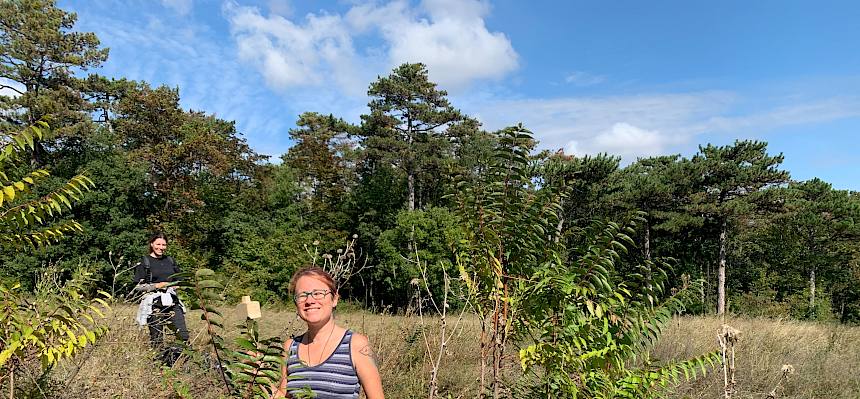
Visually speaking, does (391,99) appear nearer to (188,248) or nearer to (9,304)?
(188,248)

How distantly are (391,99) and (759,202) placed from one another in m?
20.4

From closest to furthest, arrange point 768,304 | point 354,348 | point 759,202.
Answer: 1. point 354,348
2. point 759,202
3. point 768,304

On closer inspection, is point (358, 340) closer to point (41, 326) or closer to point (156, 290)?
point (41, 326)

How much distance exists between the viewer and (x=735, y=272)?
1380 inches

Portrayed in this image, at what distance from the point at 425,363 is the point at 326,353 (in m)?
3.16

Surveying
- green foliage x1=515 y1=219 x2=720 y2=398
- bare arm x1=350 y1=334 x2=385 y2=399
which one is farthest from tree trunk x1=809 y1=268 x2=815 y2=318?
bare arm x1=350 y1=334 x2=385 y2=399

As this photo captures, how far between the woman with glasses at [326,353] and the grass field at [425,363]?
527 mm

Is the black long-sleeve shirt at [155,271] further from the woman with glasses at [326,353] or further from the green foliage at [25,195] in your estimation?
the woman with glasses at [326,353]

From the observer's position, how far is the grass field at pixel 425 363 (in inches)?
124

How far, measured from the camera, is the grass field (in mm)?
3158

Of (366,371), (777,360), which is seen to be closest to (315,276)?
(366,371)

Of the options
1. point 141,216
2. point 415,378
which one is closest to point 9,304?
point 415,378

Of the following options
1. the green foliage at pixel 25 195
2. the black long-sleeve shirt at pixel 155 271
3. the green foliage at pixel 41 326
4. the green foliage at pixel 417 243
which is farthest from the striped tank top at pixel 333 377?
the green foliage at pixel 417 243

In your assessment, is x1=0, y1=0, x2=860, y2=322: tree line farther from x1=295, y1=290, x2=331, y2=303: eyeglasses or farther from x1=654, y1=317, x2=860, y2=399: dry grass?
x1=295, y1=290, x2=331, y2=303: eyeglasses
